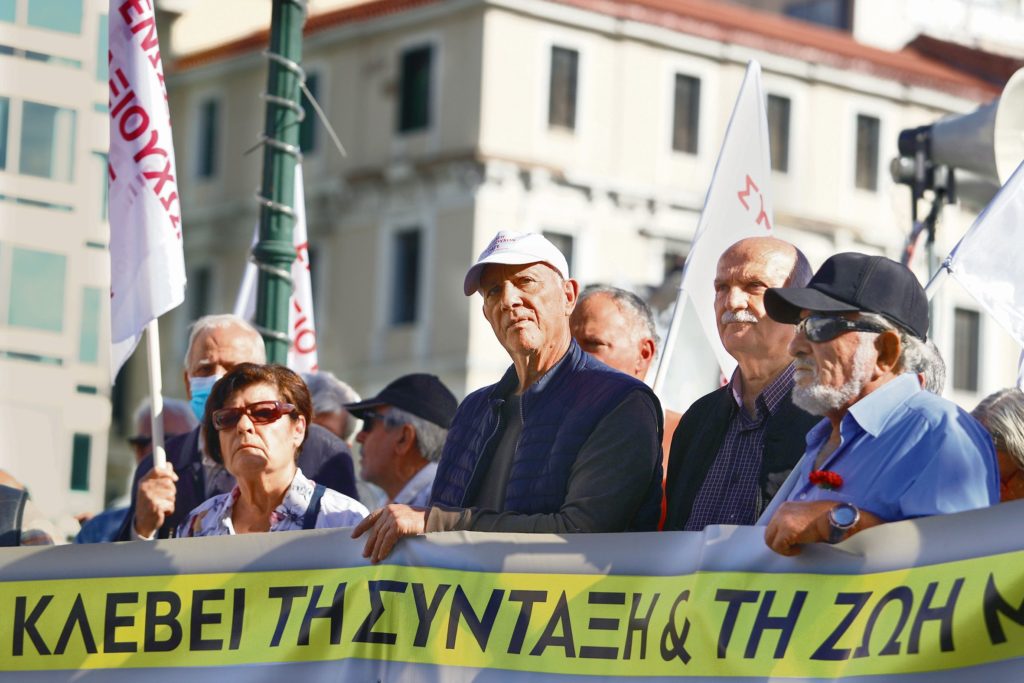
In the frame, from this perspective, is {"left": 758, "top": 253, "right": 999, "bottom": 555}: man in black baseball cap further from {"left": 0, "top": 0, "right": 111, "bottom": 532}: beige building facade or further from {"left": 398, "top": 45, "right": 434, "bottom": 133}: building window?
{"left": 398, "top": 45, "right": 434, "bottom": 133}: building window

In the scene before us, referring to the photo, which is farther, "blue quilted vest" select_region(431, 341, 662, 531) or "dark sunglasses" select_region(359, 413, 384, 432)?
"dark sunglasses" select_region(359, 413, 384, 432)

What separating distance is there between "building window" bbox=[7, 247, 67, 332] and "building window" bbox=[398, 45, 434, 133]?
81.4 feet

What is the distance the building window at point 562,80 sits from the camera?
37.8 m

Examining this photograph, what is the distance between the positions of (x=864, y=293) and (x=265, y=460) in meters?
2.01

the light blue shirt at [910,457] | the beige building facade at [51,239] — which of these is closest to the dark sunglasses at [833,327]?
the light blue shirt at [910,457]

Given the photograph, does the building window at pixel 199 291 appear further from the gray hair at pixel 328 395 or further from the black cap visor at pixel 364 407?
the black cap visor at pixel 364 407

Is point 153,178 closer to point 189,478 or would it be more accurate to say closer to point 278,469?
point 189,478

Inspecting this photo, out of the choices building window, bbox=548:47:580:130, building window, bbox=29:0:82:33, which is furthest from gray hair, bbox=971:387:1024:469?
building window, bbox=548:47:580:130

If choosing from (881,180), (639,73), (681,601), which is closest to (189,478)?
(681,601)

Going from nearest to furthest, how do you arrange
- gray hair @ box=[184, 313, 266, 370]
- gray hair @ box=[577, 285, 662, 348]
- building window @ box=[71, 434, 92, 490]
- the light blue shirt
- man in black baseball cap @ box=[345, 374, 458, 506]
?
the light blue shirt
gray hair @ box=[577, 285, 662, 348]
man in black baseball cap @ box=[345, 374, 458, 506]
gray hair @ box=[184, 313, 266, 370]
building window @ box=[71, 434, 92, 490]

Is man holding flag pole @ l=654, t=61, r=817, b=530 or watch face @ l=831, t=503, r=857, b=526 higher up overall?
man holding flag pole @ l=654, t=61, r=817, b=530

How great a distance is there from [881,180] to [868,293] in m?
36.6

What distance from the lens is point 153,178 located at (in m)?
7.44

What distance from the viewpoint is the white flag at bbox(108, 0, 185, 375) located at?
735 centimetres
